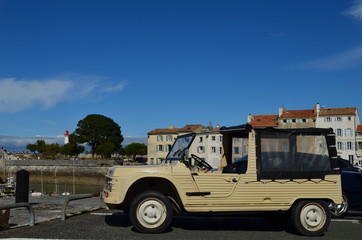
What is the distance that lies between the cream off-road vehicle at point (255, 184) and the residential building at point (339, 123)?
75.8m

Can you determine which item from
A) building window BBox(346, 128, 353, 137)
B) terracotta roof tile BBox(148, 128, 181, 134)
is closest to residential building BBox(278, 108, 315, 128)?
building window BBox(346, 128, 353, 137)

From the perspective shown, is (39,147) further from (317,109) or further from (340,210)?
(340,210)

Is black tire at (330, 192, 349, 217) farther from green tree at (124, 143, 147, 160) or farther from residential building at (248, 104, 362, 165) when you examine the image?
green tree at (124, 143, 147, 160)

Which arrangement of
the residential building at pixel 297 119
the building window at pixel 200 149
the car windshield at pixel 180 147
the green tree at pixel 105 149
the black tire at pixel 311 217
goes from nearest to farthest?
1. the black tire at pixel 311 217
2. the building window at pixel 200 149
3. the car windshield at pixel 180 147
4. the residential building at pixel 297 119
5. the green tree at pixel 105 149

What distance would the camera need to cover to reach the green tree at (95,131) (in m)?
111

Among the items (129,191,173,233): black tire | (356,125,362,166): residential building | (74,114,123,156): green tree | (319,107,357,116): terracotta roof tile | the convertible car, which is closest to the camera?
(129,191,173,233): black tire

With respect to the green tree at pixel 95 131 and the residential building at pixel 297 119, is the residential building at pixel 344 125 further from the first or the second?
the green tree at pixel 95 131

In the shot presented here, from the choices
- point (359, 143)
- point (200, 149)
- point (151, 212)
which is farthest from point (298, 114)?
point (151, 212)

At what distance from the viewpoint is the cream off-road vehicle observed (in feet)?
28.5

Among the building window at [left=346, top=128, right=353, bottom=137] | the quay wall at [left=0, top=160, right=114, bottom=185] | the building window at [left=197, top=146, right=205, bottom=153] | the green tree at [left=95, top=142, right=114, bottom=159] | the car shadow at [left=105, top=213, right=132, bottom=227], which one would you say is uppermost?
the building window at [left=346, top=128, right=353, bottom=137]

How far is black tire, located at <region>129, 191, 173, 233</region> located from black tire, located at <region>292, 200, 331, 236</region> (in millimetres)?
2735

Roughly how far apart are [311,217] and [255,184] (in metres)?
1.43

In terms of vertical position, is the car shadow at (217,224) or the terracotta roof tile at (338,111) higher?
the terracotta roof tile at (338,111)

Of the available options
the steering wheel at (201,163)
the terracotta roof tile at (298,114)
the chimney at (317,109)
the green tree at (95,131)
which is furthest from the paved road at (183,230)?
the green tree at (95,131)
